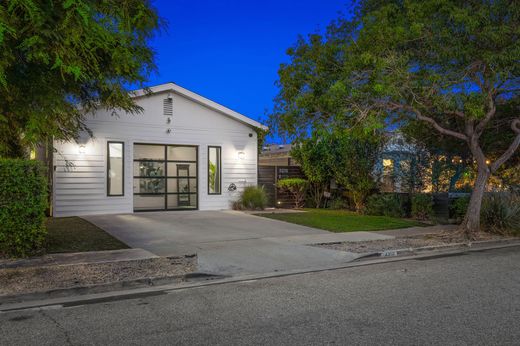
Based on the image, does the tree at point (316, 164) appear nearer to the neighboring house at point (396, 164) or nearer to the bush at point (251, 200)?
the neighboring house at point (396, 164)

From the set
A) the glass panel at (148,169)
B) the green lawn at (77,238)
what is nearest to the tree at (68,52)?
the green lawn at (77,238)

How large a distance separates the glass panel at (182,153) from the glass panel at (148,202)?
1.60 meters

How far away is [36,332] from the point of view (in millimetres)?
4699

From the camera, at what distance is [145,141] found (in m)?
16.5

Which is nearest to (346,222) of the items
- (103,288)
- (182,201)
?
(182,201)

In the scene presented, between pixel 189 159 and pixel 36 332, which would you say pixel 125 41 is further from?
pixel 189 159

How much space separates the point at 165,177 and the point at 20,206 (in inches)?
375

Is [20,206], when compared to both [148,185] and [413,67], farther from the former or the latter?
[148,185]

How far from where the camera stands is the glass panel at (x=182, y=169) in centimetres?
1758

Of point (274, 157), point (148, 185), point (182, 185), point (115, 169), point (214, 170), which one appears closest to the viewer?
point (115, 169)

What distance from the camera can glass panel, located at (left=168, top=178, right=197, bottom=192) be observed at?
1766 cm

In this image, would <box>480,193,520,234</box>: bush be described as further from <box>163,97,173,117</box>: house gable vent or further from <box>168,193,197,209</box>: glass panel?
<box>163,97,173,117</box>: house gable vent

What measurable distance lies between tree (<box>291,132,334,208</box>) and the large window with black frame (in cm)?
452

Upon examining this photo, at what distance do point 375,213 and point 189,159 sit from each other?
7.34 metres
